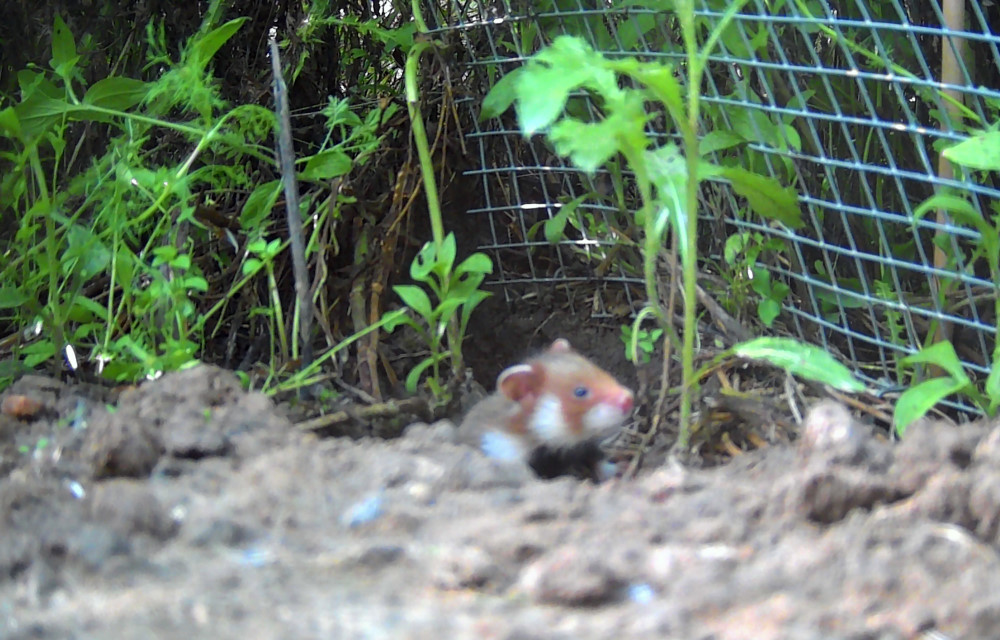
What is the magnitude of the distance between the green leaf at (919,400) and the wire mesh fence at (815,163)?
38 centimetres

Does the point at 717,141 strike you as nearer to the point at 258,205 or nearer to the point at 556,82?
the point at 556,82

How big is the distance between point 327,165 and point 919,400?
1.99 metres

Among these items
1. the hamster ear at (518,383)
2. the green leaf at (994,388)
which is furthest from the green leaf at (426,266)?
the green leaf at (994,388)

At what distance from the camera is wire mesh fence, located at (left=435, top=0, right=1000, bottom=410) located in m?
3.12

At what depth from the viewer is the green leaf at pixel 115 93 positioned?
11.1 ft

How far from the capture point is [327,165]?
348cm

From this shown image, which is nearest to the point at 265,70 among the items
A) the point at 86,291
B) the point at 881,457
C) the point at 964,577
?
the point at 86,291

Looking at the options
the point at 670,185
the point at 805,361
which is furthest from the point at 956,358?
the point at 670,185

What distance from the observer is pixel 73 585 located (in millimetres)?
1756

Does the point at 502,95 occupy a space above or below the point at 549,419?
above

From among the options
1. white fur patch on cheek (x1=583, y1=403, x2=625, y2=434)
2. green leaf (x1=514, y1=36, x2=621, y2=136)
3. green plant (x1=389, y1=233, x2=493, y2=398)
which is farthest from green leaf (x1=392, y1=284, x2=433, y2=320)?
green leaf (x1=514, y1=36, x2=621, y2=136)

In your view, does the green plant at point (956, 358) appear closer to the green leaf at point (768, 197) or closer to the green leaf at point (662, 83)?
the green leaf at point (768, 197)

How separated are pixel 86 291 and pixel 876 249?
2.84 m

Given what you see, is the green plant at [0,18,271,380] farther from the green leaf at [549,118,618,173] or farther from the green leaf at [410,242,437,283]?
the green leaf at [549,118,618,173]
